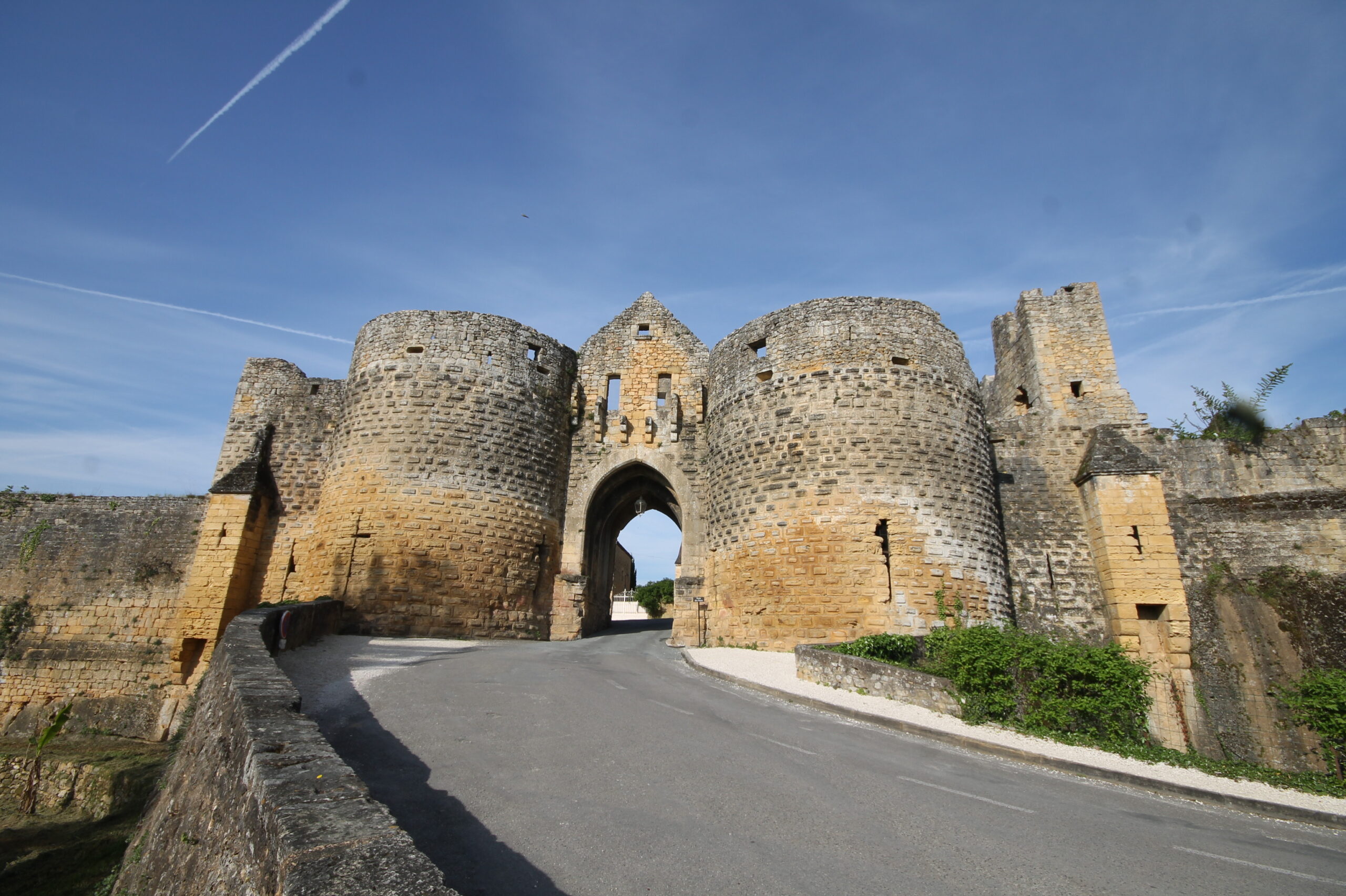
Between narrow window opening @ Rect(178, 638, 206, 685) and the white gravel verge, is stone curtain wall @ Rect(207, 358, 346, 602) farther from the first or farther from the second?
the white gravel verge

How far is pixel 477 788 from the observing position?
4609 millimetres

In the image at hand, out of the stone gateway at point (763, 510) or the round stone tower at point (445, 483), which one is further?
the round stone tower at point (445, 483)

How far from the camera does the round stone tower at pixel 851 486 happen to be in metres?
12.9

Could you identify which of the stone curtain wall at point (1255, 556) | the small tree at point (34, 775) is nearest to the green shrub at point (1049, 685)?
the stone curtain wall at point (1255, 556)

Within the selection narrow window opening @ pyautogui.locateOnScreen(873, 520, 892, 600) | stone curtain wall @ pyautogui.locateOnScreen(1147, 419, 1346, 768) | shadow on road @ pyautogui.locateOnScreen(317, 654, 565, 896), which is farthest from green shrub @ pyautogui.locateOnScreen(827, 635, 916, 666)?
shadow on road @ pyautogui.locateOnScreen(317, 654, 565, 896)

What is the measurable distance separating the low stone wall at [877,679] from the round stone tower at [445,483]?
7624 mm

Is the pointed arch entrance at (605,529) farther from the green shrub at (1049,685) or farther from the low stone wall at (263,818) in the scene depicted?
the low stone wall at (263,818)

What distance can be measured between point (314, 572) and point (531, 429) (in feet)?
18.8

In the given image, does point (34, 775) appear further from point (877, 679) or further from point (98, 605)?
point (877, 679)

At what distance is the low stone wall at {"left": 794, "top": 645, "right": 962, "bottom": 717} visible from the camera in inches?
335

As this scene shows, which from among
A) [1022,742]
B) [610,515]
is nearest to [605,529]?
[610,515]

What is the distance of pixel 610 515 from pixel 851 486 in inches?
344

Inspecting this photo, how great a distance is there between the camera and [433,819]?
4.06m

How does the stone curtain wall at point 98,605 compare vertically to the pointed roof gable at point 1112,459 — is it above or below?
below
